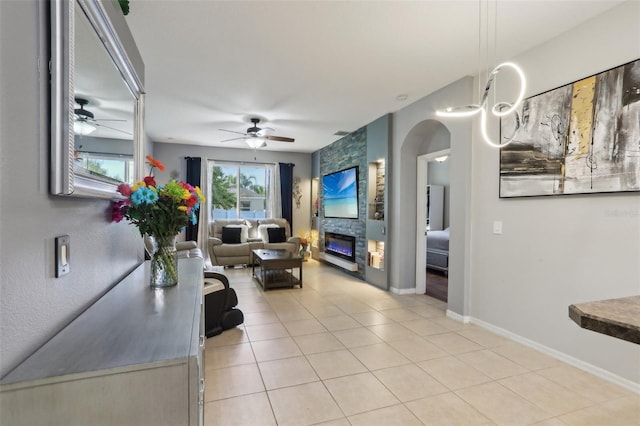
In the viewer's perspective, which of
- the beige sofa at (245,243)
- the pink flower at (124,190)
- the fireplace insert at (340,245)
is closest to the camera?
the pink flower at (124,190)

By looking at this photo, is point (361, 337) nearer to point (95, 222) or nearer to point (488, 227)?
point (488, 227)

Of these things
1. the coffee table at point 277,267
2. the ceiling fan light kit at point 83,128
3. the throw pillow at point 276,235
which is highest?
the ceiling fan light kit at point 83,128

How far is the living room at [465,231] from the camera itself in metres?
0.79

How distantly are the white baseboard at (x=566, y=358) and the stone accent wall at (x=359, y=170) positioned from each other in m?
2.39

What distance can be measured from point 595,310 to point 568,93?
85.3 inches

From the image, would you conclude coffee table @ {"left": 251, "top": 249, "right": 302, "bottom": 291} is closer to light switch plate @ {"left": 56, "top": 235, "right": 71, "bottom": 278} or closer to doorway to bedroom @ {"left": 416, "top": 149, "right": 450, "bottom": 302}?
doorway to bedroom @ {"left": 416, "top": 149, "right": 450, "bottom": 302}

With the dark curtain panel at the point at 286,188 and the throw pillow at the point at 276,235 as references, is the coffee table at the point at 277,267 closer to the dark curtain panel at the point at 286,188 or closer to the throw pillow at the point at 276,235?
the throw pillow at the point at 276,235

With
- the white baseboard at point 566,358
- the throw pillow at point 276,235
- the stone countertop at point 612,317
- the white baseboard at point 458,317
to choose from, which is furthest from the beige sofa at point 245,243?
the stone countertop at point 612,317

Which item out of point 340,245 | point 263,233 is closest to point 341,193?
point 340,245

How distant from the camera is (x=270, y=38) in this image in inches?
106

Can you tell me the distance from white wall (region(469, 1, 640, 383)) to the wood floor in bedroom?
1147 mm

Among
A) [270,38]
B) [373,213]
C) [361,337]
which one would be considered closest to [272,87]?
[270,38]

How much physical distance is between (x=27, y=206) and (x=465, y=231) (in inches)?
141

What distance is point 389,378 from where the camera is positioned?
2311 millimetres
